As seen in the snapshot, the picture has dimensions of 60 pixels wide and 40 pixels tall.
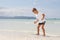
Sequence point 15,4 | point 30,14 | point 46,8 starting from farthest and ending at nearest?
1. point 15,4
2. point 46,8
3. point 30,14

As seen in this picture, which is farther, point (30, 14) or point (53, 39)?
point (30, 14)

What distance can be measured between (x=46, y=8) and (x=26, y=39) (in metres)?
1.52

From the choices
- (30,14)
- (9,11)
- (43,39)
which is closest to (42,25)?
(43,39)

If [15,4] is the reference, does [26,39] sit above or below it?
below

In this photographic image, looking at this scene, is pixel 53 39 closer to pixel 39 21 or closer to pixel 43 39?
pixel 43 39

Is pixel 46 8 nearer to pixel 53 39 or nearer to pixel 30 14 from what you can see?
pixel 30 14

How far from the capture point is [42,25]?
3521 mm

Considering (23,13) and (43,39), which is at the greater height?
(23,13)

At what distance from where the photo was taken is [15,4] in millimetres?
4836

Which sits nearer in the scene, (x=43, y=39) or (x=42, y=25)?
(x=43, y=39)

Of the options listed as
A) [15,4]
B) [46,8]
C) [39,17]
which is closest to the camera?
[39,17]

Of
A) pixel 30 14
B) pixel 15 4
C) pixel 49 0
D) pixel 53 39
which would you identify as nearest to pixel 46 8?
pixel 49 0

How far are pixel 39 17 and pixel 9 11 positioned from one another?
4.47 ft

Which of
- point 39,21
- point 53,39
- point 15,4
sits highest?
point 15,4
